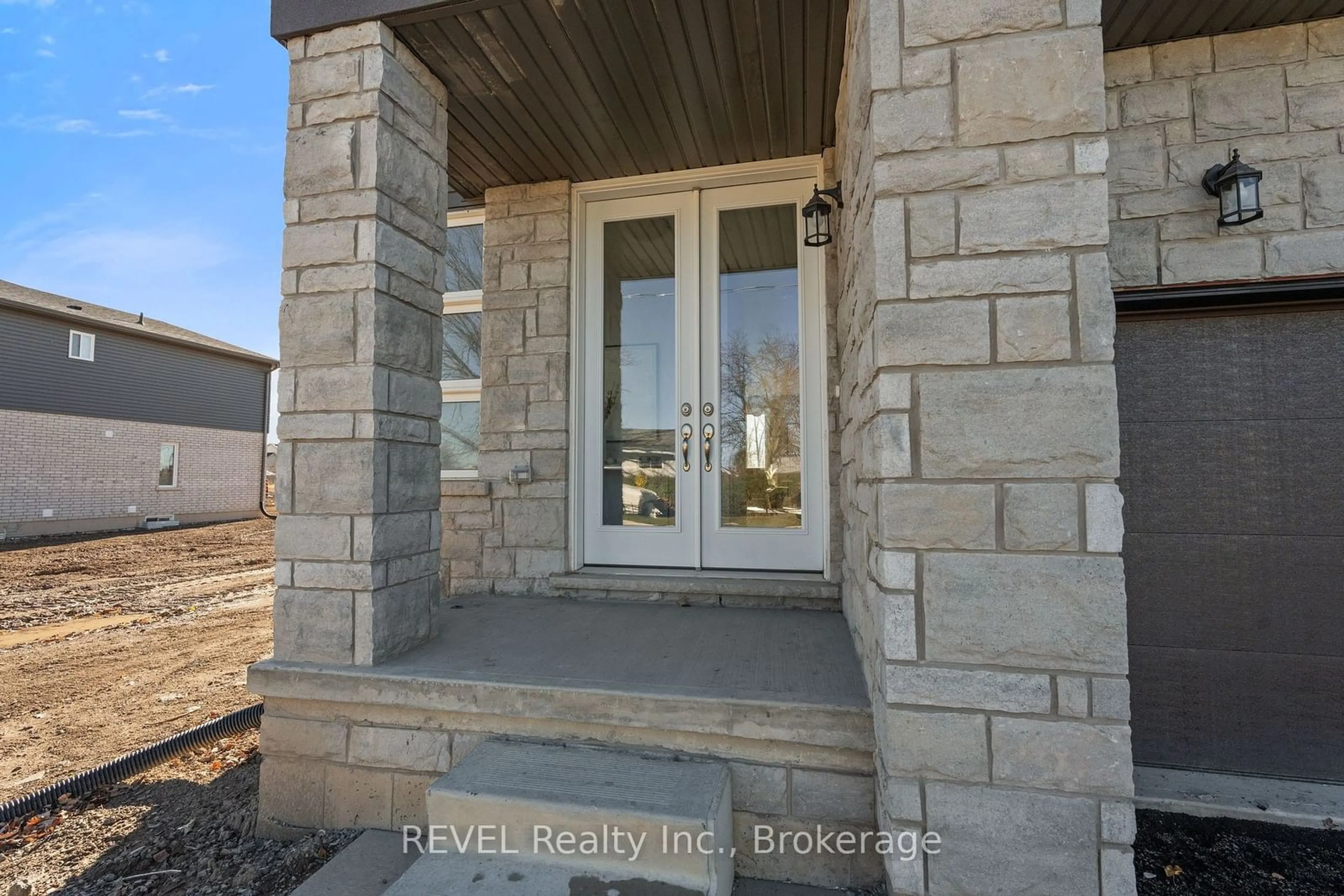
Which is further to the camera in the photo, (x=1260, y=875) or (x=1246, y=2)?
(x=1246, y=2)

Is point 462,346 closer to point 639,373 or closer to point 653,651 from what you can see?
point 639,373

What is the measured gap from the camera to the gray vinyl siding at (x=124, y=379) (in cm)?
1120

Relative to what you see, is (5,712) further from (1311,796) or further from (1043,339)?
(1311,796)

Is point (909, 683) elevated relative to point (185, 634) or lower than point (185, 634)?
elevated

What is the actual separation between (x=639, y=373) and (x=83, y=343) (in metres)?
15.8

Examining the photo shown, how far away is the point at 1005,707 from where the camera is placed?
53.7 inches

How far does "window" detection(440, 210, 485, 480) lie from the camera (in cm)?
359

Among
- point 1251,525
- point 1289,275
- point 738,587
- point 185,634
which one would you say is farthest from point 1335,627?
point 185,634

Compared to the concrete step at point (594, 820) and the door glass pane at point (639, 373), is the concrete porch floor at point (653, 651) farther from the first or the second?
the door glass pane at point (639, 373)

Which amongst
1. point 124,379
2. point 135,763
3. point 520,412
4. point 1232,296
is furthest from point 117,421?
point 1232,296

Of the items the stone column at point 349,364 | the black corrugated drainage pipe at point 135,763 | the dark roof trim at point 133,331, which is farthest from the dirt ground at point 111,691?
the dark roof trim at point 133,331

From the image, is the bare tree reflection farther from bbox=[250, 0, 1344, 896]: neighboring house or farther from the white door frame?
the white door frame

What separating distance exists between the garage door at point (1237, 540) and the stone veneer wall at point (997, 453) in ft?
3.81

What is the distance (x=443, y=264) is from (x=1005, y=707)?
2.60 meters
